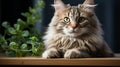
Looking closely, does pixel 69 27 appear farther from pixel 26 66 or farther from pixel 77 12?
pixel 26 66

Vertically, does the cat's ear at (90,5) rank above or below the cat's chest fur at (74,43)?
above

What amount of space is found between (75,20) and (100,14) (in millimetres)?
468

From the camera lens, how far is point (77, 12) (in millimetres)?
1131

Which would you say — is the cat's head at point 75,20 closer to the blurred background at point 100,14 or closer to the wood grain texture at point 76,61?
the wood grain texture at point 76,61

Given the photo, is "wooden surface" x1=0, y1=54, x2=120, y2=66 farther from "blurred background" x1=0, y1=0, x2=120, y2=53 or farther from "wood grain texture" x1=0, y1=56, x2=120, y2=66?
"blurred background" x1=0, y1=0, x2=120, y2=53

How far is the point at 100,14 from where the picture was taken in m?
1.53

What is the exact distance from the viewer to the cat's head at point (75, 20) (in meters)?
1.09

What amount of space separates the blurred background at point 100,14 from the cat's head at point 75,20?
339mm

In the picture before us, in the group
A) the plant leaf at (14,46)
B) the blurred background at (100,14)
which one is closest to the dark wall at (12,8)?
the blurred background at (100,14)

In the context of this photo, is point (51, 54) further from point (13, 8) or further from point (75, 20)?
point (13, 8)

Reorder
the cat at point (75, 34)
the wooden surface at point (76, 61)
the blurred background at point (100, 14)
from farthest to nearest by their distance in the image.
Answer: the blurred background at point (100, 14), the cat at point (75, 34), the wooden surface at point (76, 61)

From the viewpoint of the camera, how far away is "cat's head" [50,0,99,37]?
3.59ft

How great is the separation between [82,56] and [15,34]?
0.39 m

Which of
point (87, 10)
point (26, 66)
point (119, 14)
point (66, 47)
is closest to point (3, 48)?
point (26, 66)
